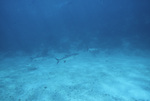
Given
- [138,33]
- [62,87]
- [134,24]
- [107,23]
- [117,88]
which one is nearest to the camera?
[117,88]

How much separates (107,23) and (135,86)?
20.5 metres

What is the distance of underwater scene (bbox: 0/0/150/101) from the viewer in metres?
4.69

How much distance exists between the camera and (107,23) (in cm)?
2300

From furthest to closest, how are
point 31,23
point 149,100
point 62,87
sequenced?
point 31,23 < point 62,87 < point 149,100

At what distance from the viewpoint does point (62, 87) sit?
4.98 metres

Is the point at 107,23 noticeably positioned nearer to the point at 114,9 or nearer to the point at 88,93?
the point at 114,9

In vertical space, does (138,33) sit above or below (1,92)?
above

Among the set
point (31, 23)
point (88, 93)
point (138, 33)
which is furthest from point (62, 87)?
point (31, 23)

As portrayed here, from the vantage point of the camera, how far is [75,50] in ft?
55.5

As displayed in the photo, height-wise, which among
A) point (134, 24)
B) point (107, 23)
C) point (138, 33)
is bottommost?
point (138, 33)

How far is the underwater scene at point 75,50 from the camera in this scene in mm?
4688

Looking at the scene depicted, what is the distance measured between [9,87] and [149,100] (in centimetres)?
650

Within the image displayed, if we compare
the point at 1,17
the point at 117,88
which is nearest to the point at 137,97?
the point at 117,88

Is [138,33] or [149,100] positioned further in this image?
[138,33]
